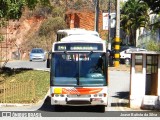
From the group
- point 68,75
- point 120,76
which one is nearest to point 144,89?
point 68,75

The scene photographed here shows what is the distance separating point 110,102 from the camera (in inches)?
892

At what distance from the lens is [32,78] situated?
30.8m

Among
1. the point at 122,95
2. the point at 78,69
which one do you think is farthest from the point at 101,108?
the point at 122,95

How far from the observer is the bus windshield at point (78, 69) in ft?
63.6

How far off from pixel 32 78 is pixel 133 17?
3962 cm

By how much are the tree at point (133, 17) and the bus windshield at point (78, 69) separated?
1801 inches

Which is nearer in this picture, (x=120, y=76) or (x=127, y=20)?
(x=120, y=76)

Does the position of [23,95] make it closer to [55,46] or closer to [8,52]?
[55,46]

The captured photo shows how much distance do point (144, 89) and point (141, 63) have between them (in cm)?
111

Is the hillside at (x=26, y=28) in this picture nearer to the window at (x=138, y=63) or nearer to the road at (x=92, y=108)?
the road at (x=92, y=108)

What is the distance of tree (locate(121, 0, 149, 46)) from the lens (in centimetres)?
6600

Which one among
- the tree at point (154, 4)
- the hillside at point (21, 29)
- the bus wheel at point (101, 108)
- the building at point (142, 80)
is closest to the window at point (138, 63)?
the building at point (142, 80)

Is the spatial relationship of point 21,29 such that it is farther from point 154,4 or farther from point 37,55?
point 154,4

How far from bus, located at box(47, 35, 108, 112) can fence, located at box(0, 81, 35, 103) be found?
12.5 ft
